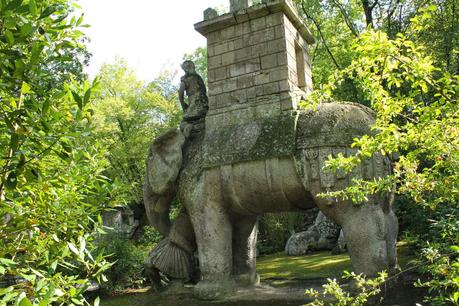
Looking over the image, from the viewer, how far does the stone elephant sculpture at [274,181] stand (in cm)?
524

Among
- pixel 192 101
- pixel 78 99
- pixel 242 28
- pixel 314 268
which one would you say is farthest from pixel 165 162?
pixel 78 99

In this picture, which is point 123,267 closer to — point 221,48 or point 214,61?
point 214,61

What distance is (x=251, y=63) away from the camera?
6254 mm

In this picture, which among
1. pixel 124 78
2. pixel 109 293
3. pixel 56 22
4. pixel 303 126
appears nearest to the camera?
pixel 56 22

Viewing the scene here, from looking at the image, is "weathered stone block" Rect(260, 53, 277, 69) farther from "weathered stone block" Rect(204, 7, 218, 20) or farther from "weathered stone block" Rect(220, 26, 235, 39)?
"weathered stone block" Rect(204, 7, 218, 20)

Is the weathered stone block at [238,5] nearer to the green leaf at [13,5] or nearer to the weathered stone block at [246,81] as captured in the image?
the weathered stone block at [246,81]

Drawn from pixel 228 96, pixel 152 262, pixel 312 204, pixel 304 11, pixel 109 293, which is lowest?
pixel 109 293

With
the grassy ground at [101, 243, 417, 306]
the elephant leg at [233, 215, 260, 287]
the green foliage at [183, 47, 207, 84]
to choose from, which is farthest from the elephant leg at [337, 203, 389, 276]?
the green foliage at [183, 47, 207, 84]

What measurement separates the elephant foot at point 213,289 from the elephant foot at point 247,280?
0.43 metres

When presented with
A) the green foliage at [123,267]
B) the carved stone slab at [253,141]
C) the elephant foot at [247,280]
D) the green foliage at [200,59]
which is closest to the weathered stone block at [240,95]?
the carved stone slab at [253,141]

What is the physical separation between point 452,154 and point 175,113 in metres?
20.6

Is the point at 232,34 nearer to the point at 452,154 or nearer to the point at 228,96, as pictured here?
the point at 228,96

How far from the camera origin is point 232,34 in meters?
6.45

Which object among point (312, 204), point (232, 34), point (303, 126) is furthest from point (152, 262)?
point (232, 34)
